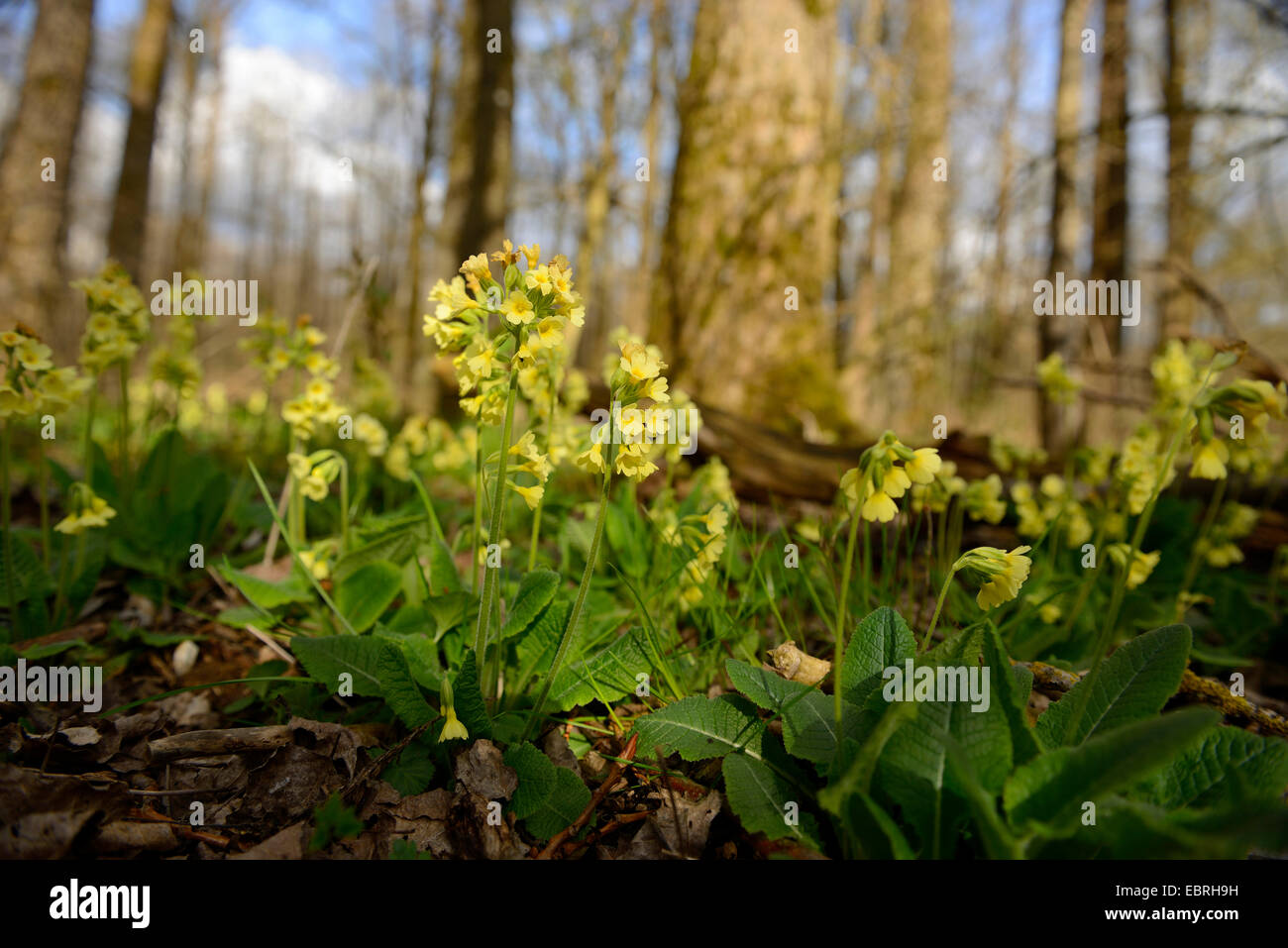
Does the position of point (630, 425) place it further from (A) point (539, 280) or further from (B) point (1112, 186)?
(B) point (1112, 186)

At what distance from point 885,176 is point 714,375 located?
11.4m

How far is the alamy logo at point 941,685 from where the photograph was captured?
1.31m

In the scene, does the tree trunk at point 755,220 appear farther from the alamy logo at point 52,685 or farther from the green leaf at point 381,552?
the alamy logo at point 52,685

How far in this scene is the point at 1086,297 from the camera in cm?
726

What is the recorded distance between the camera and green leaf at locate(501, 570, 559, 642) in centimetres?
171

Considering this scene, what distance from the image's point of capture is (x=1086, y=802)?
1150 mm

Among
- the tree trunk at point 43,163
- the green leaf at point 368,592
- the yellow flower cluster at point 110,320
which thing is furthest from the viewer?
the tree trunk at point 43,163

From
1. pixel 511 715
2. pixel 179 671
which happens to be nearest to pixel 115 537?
pixel 179 671

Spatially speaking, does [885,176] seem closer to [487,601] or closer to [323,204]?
[487,601]

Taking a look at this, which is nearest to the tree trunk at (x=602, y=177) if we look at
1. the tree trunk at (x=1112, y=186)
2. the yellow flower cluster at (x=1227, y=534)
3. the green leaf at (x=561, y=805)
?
the tree trunk at (x=1112, y=186)

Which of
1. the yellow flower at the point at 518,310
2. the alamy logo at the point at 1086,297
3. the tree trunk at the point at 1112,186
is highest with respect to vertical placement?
the tree trunk at the point at 1112,186

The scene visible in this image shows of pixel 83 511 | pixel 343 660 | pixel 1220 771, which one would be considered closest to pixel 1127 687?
pixel 1220 771

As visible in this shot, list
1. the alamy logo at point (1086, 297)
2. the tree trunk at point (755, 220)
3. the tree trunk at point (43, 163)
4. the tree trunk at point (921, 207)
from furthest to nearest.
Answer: the tree trunk at point (921, 207), the alamy logo at point (1086, 297), the tree trunk at point (43, 163), the tree trunk at point (755, 220)

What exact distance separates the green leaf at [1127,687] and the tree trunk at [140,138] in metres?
7.79
